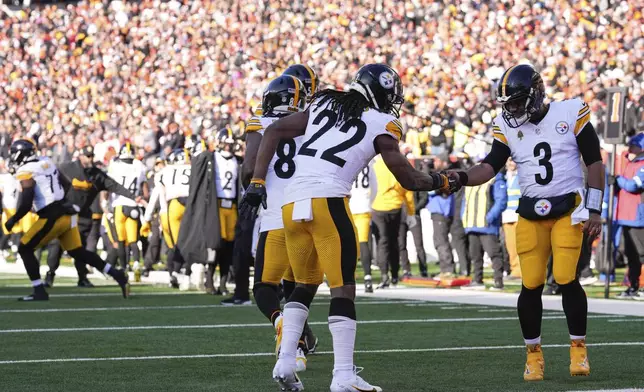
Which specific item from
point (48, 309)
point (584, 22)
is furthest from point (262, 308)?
point (584, 22)

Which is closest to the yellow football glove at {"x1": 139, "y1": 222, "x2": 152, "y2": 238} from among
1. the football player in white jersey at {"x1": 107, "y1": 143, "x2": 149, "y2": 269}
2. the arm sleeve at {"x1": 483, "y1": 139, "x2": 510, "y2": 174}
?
the football player in white jersey at {"x1": 107, "y1": 143, "x2": 149, "y2": 269}

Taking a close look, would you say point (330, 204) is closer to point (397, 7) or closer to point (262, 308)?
point (262, 308)

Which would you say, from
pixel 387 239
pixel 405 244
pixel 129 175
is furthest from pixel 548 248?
pixel 129 175

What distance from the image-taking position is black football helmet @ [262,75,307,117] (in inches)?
343

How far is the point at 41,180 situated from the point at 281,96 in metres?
6.18

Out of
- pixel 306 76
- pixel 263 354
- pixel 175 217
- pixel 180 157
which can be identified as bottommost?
pixel 263 354

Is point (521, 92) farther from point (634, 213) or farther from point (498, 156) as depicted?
point (634, 213)

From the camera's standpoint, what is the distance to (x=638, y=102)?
2275 centimetres

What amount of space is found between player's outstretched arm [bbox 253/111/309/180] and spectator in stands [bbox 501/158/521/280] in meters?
9.06

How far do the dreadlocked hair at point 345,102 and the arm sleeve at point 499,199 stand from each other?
9957mm

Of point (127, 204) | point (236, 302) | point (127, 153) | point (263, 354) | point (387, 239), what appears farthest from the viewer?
point (127, 153)

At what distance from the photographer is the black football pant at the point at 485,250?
1669 centimetres

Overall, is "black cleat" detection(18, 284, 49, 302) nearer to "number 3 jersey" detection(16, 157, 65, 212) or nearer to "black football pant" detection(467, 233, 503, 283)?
"number 3 jersey" detection(16, 157, 65, 212)

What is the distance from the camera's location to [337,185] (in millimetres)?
6895
